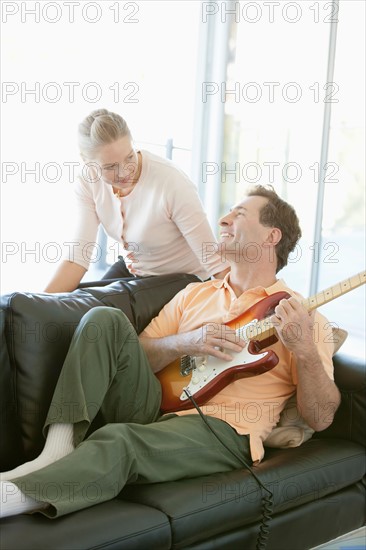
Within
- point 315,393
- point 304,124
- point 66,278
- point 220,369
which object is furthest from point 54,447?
point 304,124

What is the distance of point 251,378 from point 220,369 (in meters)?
0.11

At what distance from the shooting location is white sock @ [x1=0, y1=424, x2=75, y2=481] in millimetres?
1932

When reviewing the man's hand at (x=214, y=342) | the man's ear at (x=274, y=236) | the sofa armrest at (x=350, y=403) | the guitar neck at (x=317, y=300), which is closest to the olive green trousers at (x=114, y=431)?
the man's hand at (x=214, y=342)

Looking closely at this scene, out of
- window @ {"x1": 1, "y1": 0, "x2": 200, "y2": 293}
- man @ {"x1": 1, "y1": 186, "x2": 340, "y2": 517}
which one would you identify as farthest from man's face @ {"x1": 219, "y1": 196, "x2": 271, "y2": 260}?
window @ {"x1": 1, "y1": 0, "x2": 200, "y2": 293}

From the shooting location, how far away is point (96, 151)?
2562 millimetres

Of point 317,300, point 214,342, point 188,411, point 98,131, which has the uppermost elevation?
point 98,131

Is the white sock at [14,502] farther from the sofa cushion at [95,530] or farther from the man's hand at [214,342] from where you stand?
the man's hand at [214,342]

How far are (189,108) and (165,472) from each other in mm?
3543

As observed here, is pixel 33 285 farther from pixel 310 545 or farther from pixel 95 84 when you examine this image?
pixel 310 545

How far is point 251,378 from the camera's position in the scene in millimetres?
2311

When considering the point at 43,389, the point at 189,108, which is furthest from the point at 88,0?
the point at 43,389

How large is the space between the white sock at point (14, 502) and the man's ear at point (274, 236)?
1137mm

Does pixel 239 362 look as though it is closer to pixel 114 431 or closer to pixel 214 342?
pixel 214 342

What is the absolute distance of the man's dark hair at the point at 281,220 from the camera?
2498 millimetres
